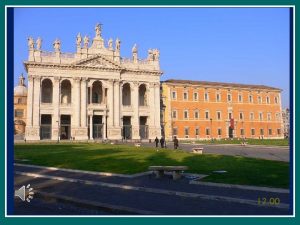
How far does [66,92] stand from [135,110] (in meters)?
11.5

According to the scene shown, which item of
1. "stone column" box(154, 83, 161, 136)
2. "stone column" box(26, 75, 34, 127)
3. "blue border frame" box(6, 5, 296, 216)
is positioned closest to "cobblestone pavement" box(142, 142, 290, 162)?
"blue border frame" box(6, 5, 296, 216)

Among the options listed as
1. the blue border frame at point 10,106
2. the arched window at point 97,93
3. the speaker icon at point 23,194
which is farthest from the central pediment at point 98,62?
the blue border frame at point 10,106

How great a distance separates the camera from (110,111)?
57.4 meters

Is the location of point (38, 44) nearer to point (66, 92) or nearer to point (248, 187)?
point (66, 92)

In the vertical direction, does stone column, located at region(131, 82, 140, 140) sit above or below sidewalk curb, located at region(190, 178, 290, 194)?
above

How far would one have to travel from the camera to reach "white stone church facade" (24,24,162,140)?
2111 inches

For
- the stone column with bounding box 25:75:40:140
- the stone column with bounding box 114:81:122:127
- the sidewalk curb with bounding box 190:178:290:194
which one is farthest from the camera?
the stone column with bounding box 114:81:122:127

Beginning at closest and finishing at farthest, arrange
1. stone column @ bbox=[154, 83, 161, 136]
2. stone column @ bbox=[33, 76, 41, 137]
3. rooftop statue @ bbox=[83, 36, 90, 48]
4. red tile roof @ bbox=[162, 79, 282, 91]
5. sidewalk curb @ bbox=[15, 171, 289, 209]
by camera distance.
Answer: sidewalk curb @ bbox=[15, 171, 289, 209]
stone column @ bbox=[33, 76, 41, 137]
rooftop statue @ bbox=[83, 36, 90, 48]
stone column @ bbox=[154, 83, 161, 136]
red tile roof @ bbox=[162, 79, 282, 91]

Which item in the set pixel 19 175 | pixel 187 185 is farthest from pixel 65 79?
pixel 187 185

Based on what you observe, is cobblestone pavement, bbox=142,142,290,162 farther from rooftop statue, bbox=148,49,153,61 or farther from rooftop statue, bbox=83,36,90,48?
rooftop statue, bbox=148,49,153,61

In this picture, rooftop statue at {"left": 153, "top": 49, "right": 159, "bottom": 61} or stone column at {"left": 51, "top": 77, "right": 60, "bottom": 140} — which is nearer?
stone column at {"left": 51, "top": 77, "right": 60, "bottom": 140}

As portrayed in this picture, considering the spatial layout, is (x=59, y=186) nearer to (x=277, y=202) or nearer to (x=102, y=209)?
(x=102, y=209)

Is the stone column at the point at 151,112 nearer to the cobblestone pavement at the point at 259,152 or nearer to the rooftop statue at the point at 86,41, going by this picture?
the rooftop statue at the point at 86,41

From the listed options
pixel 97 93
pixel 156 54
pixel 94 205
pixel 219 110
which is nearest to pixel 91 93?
pixel 97 93
